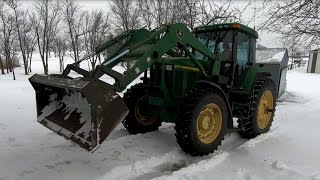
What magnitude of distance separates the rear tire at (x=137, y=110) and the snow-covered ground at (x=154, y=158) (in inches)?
8.3

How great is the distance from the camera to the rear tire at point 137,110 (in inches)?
250

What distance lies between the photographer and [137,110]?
6.44 m

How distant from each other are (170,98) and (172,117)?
38cm

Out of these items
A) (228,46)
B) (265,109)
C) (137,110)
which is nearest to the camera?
(228,46)

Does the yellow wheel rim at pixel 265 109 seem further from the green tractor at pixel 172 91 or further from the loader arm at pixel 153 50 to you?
the loader arm at pixel 153 50

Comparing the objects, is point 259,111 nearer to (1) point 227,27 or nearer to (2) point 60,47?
(1) point 227,27

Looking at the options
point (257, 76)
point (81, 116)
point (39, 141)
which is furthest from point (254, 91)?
point (39, 141)

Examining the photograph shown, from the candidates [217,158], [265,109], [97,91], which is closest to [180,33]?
[97,91]

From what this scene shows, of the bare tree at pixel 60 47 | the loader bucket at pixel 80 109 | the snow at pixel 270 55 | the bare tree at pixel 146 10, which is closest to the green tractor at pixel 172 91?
the loader bucket at pixel 80 109

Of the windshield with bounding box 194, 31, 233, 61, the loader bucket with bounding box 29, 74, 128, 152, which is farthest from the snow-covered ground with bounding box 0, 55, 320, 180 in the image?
the windshield with bounding box 194, 31, 233, 61

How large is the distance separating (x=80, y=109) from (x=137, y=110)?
1.72 m

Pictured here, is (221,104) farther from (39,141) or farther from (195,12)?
(195,12)

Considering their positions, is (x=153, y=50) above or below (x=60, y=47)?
below

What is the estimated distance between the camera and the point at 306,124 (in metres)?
7.38
